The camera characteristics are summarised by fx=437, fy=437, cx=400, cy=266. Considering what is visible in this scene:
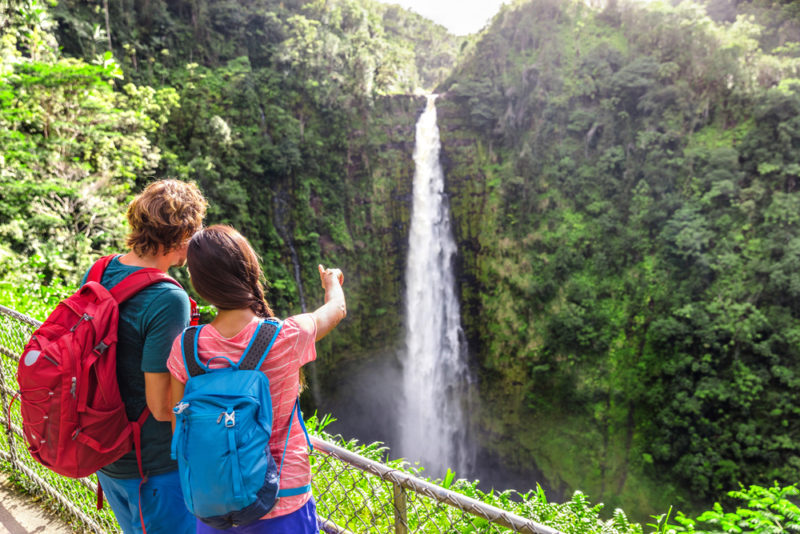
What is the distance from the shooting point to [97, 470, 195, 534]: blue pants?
1500 millimetres

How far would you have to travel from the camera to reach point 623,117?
15148 millimetres

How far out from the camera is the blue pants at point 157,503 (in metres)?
1.50

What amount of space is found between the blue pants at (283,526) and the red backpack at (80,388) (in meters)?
0.44

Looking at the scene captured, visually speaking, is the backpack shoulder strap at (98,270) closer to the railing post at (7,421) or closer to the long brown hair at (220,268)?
the long brown hair at (220,268)

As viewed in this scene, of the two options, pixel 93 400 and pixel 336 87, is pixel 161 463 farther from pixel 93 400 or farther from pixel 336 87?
pixel 336 87

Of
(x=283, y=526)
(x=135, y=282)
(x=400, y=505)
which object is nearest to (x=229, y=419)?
(x=283, y=526)

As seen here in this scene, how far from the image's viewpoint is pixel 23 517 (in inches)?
106

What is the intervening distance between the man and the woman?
238mm

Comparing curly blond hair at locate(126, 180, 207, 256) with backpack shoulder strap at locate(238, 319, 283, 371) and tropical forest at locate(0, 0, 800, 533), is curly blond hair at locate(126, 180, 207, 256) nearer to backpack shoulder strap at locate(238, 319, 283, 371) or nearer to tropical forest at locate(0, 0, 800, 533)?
backpack shoulder strap at locate(238, 319, 283, 371)

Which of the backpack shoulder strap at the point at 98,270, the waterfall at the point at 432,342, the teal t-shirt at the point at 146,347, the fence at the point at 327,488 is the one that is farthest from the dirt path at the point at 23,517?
the waterfall at the point at 432,342

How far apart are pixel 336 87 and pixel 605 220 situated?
11440 mm

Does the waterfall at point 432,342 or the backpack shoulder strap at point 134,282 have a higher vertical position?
the backpack shoulder strap at point 134,282

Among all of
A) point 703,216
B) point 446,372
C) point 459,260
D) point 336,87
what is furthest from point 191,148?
point 703,216

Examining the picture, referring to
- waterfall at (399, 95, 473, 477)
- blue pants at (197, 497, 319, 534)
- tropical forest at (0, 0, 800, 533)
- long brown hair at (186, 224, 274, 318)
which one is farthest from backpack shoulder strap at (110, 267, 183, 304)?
waterfall at (399, 95, 473, 477)
